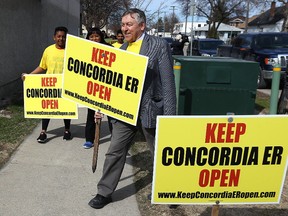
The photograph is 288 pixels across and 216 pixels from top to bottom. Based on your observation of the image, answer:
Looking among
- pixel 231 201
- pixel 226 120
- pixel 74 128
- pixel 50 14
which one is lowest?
pixel 74 128

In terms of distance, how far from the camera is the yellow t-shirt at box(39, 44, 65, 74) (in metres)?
5.49

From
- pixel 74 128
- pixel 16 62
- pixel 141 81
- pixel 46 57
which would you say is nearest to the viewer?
pixel 141 81

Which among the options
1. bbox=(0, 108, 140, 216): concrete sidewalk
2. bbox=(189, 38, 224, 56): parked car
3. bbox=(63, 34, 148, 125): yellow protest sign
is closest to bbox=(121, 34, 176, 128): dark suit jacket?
bbox=(63, 34, 148, 125): yellow protest sign

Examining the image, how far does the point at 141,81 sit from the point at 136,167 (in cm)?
185

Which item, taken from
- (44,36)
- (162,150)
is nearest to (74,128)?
(162,150)

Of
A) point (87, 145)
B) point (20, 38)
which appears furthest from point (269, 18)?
point (87, 145)

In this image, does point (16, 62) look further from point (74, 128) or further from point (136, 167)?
point (136, 167)

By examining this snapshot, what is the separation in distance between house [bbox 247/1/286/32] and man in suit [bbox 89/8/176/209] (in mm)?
65357

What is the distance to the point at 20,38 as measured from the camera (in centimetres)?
1002

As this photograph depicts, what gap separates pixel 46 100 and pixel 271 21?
68.0m

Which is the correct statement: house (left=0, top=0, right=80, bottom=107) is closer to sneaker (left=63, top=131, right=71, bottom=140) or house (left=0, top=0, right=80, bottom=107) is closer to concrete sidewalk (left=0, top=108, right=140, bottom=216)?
sneaker (left=63, top=131, right=71, bottom=140)

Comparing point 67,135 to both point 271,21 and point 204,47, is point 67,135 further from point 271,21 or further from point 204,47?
point 271,21

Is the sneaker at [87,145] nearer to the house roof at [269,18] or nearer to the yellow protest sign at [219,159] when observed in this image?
the yellow protest sign at [219,159]

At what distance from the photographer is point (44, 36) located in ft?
42.0
